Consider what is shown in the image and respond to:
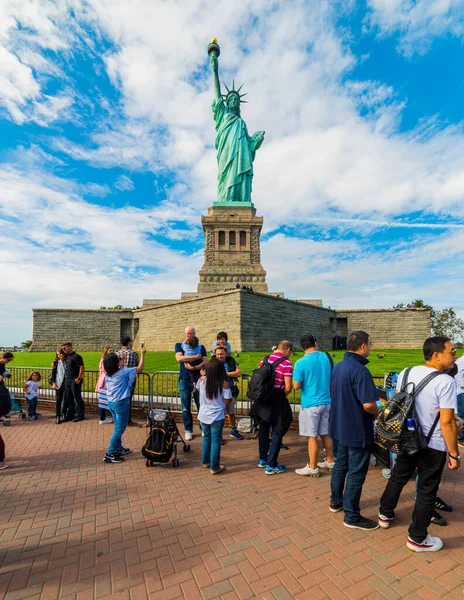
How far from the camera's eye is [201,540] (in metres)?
3.54

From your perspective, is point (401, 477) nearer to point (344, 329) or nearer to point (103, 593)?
point (103, 593)

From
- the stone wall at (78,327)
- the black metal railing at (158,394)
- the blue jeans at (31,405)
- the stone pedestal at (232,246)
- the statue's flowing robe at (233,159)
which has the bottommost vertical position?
the blue jeans at (31,405)

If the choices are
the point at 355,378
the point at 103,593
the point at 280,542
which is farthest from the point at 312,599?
the point at 355,378

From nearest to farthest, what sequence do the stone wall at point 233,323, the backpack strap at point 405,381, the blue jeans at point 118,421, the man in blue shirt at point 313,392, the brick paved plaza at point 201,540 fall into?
1. the brick paved plaza at point 201,540
2. the backpack strap at point 405,381
3. the man in blue shirt at point 313,392
4. the blue jeans at point 118,421
5. the stone wall at point 233,323

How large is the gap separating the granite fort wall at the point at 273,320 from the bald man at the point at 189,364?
15.8 m

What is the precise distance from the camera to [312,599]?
273 centimetres

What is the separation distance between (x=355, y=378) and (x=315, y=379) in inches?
52.3

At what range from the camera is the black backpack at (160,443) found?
17.8 feet

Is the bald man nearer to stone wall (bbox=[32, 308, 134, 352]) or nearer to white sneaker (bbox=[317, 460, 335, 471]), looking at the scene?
white sneaker (bbox=[317, 460, 335, 471])

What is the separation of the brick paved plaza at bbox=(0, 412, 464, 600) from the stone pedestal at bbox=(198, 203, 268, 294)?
35.2 metres

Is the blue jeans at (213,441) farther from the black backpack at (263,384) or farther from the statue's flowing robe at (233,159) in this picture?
the statue's flowing robe at (233,159)

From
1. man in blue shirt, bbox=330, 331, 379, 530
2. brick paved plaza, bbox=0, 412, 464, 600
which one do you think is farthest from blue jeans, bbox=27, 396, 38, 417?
man in blue shirt, bbox=330, 331, 379, 530

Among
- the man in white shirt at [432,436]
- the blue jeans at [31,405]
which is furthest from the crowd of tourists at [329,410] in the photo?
the blue jeans at [31,405]

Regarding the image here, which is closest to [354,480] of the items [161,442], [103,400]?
[161,442]
